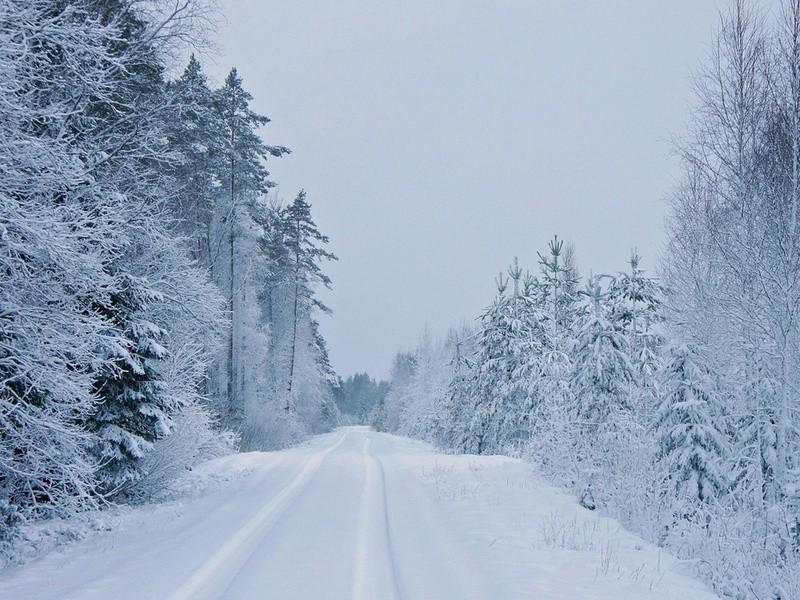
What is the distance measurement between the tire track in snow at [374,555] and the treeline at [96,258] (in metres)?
3.52

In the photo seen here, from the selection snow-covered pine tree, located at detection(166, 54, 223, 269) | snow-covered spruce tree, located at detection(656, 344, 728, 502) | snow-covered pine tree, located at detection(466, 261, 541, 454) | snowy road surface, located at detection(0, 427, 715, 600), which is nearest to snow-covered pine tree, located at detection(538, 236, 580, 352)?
snow-covered pine tree, located at detection(466, 261, 541, 454)

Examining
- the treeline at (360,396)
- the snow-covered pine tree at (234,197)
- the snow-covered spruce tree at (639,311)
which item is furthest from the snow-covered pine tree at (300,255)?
the treeline at (360,396)

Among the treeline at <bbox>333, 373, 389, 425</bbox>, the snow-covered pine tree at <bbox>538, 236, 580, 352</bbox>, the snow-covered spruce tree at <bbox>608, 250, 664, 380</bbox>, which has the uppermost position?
the snow-covered pine tree at <bbox>538, 236, 580, 352</bbox>

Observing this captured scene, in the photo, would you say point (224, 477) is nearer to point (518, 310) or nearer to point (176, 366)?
point (176, 366)

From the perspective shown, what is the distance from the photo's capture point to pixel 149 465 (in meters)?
11.4

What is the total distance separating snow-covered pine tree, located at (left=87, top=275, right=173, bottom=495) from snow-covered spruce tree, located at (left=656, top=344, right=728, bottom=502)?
11222 mm

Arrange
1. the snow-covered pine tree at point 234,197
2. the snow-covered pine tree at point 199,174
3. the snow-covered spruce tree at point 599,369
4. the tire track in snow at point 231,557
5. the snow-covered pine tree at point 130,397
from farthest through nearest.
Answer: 1. the snow-covered pine tree at point 234,197
2. the snow-covered pine tree at point 199,174
3. the snow-covered spruce tree at point 599,369
4. the snow-covered pine tree at point 130,397
5. the tire track in snow at point 231,557

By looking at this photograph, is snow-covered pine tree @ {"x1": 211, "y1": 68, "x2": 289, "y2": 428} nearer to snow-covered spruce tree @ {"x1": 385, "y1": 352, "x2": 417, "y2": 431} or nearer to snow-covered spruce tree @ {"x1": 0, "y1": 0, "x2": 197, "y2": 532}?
snow-covered spruce tree @ {"x1": 0, "y1": 0, "x2": 197, "y2": 532}

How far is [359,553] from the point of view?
707cm

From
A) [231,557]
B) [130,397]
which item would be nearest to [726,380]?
[231,557]

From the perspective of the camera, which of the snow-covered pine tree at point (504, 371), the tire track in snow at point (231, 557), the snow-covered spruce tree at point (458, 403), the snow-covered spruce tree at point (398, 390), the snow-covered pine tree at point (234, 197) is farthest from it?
the snow-covered spruce tree at point (398, 390)

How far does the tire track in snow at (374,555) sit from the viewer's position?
18.5 ft

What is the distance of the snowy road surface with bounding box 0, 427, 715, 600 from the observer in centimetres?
575

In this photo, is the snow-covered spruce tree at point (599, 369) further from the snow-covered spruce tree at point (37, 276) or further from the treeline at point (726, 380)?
the snow-covered spruce tree at point (37, 276)
